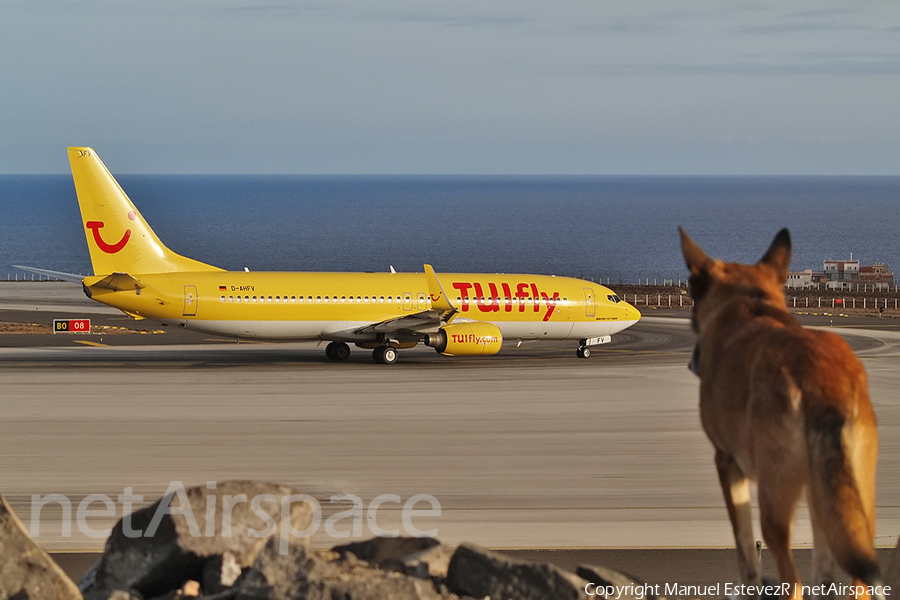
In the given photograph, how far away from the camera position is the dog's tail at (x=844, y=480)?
14.6ft

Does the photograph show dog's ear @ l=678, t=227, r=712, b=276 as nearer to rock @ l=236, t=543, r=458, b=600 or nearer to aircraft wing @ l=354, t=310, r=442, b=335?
rock @ l=236, t=543, r=458, b=600

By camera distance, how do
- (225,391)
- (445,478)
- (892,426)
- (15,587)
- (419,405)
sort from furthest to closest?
(225,391) → (419,405) → (892,426) → (445,478) → (15,587)

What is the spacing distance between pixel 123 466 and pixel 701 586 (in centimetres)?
1468

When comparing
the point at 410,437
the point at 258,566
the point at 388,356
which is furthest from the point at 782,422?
the point at 388,356

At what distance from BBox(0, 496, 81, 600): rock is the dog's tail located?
19.1 ft

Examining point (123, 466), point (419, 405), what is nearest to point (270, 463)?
point (123, 466)

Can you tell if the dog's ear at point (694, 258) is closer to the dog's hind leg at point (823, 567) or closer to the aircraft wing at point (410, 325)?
the dog's hind leg at point (823, 567)

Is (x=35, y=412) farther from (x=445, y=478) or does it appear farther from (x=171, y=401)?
(x=445, y=478)

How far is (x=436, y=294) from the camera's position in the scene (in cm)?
4566

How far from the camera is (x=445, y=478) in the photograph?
74.4ft

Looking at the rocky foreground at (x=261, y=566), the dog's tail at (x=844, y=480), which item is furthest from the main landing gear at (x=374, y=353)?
the dog's tail at (x=844, y=480)

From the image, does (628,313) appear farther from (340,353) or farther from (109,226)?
(109,226)

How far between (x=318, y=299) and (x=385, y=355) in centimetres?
371

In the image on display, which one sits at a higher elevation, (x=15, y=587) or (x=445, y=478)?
(x=15, y=587)
